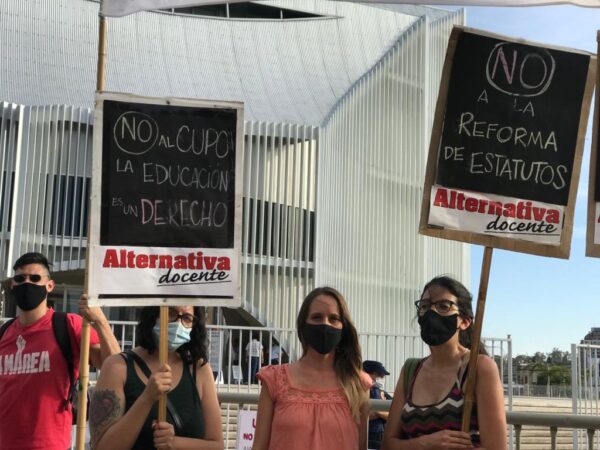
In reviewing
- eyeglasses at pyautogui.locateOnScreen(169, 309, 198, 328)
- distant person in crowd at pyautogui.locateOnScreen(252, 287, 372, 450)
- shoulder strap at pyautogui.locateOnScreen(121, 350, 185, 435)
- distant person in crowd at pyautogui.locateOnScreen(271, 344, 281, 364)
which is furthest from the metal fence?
shoulder strap at pyautogui.locateOnScreen(121, 350, 185, 435)

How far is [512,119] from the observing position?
471 centimetres

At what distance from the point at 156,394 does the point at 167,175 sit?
3.77 ft

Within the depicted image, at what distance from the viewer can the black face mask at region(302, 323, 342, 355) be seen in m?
4.53

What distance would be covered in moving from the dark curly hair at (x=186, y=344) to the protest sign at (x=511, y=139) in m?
1.23

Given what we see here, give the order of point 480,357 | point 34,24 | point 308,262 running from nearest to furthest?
point 480,357, point 308,262, point 34,24

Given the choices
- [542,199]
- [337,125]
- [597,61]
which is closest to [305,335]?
[542,199]

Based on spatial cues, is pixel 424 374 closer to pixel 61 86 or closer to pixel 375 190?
pixel 375 190

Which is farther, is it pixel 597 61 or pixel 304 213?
pixel 304 213

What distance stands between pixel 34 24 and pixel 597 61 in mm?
26858

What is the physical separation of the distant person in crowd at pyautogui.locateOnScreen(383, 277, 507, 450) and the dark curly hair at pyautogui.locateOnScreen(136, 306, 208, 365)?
3.20 ft

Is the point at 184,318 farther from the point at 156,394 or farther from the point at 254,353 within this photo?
the point at 254,353

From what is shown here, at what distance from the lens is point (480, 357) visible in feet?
14.0

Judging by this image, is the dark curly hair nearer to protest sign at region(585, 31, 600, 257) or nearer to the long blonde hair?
the long blonde hair

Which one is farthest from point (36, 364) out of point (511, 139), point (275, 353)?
point (275, 353)
